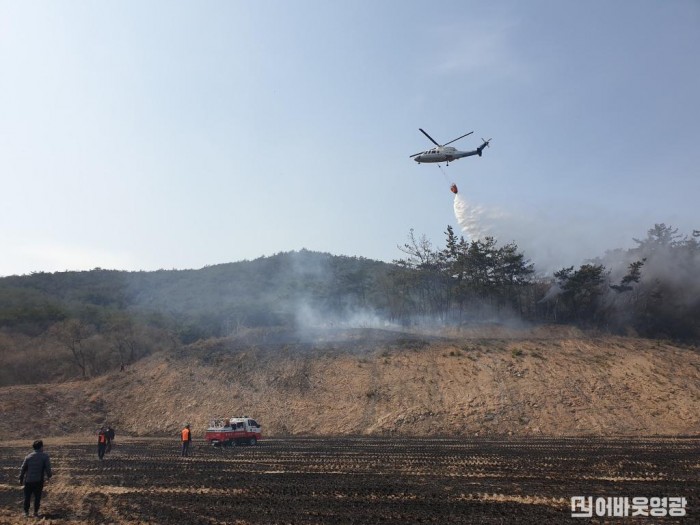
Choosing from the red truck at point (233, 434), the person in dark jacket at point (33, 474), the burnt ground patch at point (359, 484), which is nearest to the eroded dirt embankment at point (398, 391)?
the red truck at point (233, 434)

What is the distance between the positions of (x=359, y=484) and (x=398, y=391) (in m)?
32.2

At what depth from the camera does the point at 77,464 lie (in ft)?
88.3

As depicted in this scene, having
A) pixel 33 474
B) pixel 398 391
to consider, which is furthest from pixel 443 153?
pixel 33 474

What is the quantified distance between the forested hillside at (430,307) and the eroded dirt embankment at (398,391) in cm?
1247

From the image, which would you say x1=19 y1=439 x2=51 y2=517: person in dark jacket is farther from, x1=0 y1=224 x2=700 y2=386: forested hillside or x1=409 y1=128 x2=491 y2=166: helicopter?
x1=0 y1=224 x2=700 y2=386: forested hillside

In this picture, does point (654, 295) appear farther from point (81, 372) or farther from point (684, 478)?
point (81, 372)

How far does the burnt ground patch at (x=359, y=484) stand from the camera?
593 inches

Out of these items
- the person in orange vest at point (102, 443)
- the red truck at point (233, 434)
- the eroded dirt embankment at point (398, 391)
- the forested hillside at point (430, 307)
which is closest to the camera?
the person in orange vest at point (102, 443)

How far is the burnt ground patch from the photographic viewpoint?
593 inches

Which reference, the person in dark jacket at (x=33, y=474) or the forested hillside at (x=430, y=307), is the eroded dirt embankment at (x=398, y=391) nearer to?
the forested hillside at (x=430, y=307)

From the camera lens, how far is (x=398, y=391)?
167 ft

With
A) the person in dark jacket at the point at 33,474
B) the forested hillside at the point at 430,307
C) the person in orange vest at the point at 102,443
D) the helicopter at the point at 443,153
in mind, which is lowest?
the person in orange vest at the point at 102,443

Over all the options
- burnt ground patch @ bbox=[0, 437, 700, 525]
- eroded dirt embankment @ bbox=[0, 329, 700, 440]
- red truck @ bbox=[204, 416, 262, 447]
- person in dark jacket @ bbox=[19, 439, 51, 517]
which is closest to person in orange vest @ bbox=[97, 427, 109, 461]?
burnt ground patch @ bbox=[0, 437, 700, 525]

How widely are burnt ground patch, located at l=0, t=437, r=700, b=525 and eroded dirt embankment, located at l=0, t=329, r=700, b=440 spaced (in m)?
15.5
